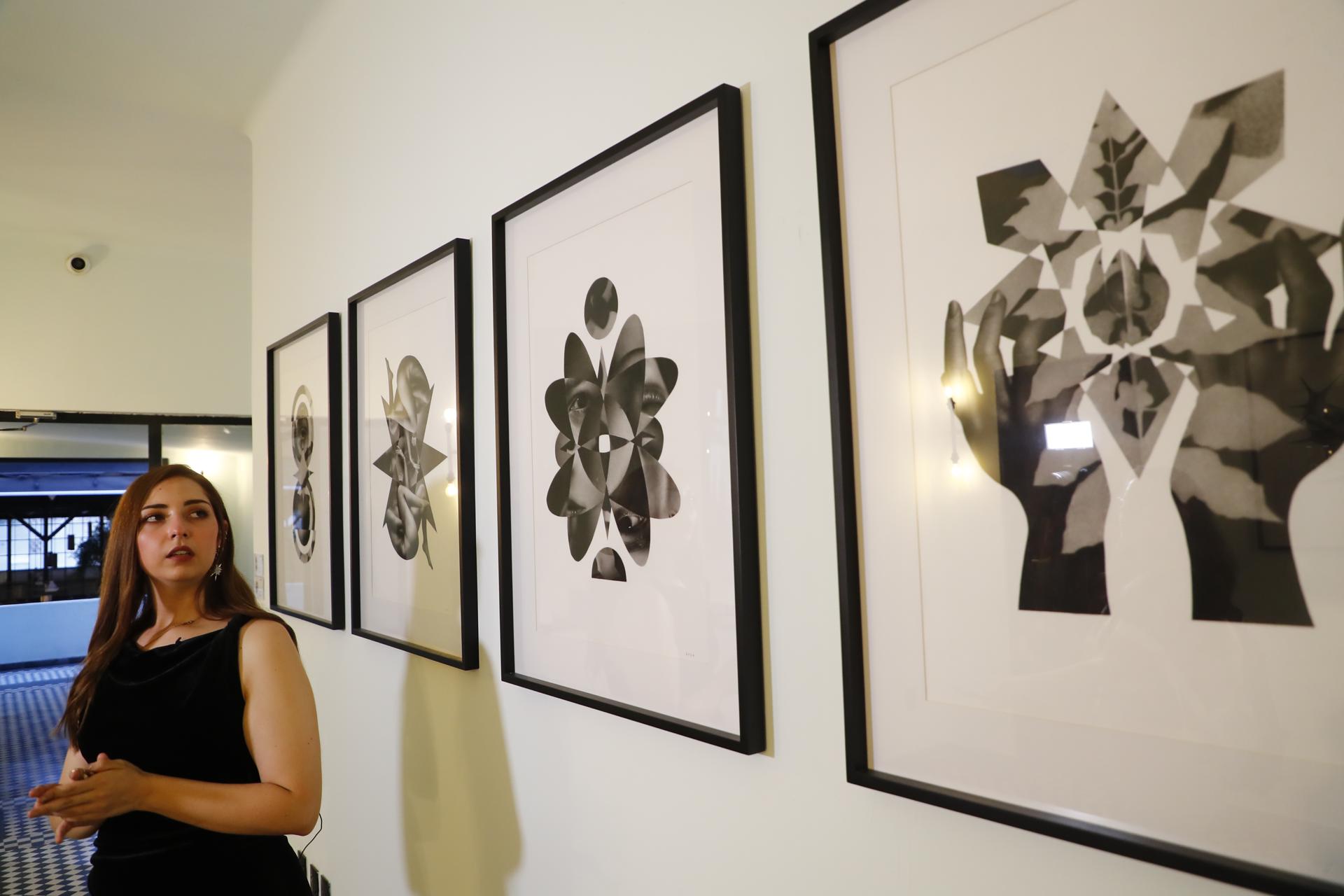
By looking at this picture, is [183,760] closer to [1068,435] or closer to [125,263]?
[1068,435]

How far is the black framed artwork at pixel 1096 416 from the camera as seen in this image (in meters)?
0.54

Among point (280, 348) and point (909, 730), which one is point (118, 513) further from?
point (909, 730)

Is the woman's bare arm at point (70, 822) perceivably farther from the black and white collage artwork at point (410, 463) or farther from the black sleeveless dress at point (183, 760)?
the black and white collage artwork at point (410, 463)

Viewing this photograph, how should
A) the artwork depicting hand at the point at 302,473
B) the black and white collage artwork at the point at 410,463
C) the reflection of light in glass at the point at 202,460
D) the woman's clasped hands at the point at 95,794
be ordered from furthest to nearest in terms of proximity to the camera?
the reflection of light in glass at the point at 202,460 < the artwork depicting hand at the point at 302,473 < the black and white collage artwork at the point at 410,463 < the woman's clasped hands at the point at 95,794

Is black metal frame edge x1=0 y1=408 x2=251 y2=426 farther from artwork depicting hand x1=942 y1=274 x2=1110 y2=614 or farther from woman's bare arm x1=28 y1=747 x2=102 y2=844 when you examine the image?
artwork depicting hand x1=942 y1=274 x2=1110 y2=614

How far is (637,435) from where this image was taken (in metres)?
1.08

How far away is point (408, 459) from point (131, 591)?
62 cm

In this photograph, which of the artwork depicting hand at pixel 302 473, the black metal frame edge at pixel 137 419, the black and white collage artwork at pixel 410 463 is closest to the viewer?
the black and white collage artwork at pixel 410 463

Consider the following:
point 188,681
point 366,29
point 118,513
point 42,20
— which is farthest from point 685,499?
point 42,20

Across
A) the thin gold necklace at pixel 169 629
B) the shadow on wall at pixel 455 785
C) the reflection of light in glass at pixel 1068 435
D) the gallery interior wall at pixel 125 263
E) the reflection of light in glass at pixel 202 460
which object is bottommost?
the shadow on wall at pixel 455 785

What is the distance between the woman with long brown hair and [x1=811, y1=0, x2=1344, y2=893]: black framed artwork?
1078mm

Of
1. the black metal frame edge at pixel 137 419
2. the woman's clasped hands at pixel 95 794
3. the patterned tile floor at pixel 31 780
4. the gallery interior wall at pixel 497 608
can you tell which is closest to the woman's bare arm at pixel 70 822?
the woman's clasped hands at pixel 95 794

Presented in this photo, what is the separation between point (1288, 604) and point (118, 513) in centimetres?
190

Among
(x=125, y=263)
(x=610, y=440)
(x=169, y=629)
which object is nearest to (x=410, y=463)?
(x=169, y=629)
